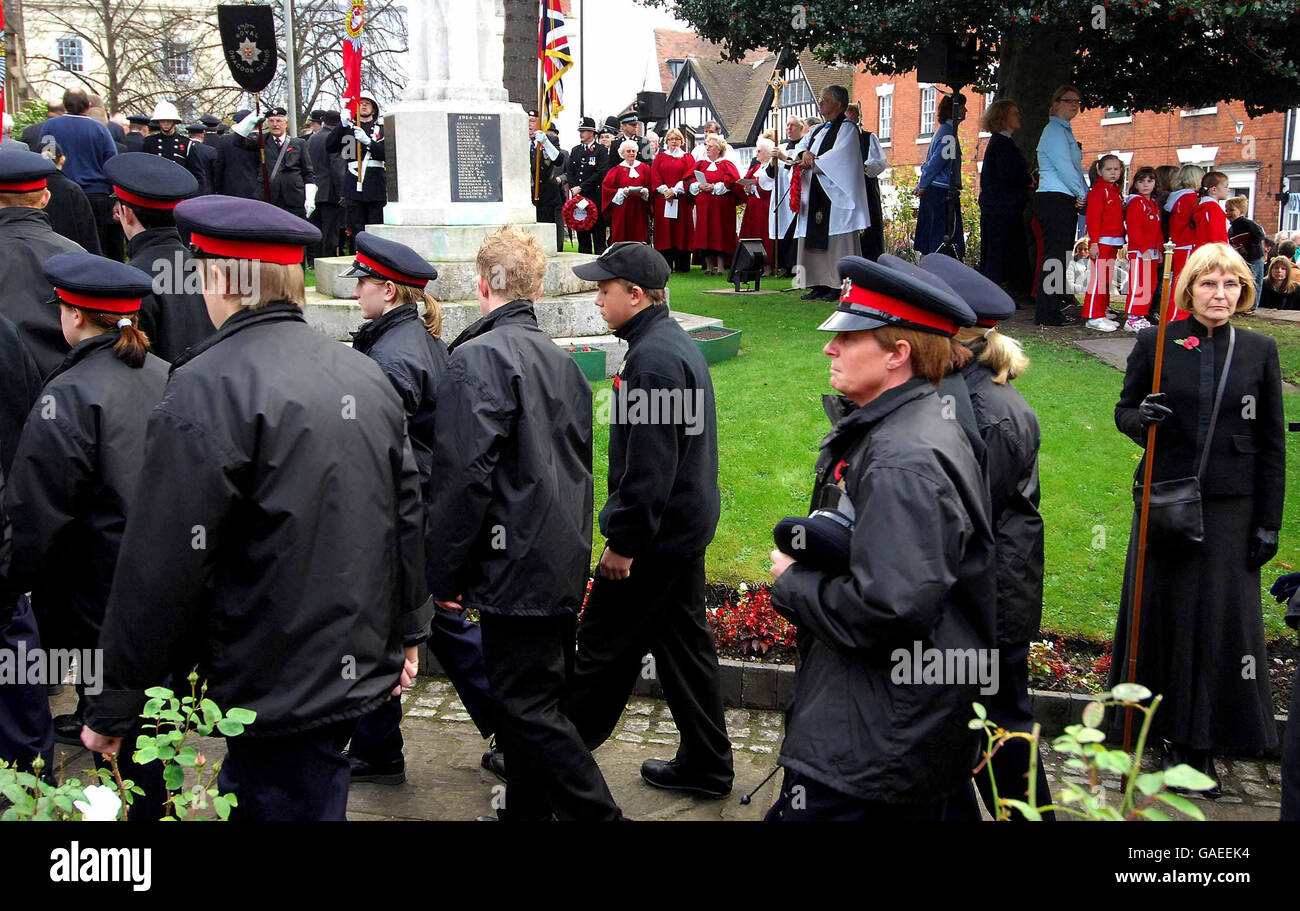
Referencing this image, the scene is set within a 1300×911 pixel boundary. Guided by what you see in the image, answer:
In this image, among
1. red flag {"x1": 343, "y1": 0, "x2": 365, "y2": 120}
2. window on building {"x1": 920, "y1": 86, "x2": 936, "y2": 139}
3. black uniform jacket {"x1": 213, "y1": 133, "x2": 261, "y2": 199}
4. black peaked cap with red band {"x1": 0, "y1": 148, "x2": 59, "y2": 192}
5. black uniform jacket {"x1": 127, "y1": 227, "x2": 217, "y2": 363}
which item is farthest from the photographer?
window on building {"x1": 920, "y1": 86, "x2": 936, "y2": 139}

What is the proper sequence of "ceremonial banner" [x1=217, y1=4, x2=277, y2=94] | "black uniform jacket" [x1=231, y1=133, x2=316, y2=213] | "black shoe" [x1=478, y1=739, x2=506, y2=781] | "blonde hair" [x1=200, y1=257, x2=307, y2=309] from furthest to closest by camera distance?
"black uniform jacket" [x1=231, y1=133, x2=316, y2=213] → "ceremonial banner" [x1=217, y1=4, x2=277, y2=94] → "black shoe" [x1=478, y1=739, x2=506, y2=781] → "blonde hair" [x1=200, y1=257, x2=307, y2=309]

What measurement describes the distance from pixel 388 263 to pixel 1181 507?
3644mm

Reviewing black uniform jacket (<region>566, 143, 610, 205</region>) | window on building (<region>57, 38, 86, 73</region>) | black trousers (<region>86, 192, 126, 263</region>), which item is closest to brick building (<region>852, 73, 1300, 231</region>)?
black uniform jacket (<region>566, 143, 610, 205</region>)

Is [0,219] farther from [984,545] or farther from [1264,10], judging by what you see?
[1264,10]

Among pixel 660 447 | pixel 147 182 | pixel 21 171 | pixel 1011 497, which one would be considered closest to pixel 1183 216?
pixel 1011 497

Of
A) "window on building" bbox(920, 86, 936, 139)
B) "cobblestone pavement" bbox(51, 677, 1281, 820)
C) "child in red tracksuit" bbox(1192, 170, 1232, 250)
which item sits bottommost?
"cobblestone pavement" bbox(51, 677, 1281, 820)

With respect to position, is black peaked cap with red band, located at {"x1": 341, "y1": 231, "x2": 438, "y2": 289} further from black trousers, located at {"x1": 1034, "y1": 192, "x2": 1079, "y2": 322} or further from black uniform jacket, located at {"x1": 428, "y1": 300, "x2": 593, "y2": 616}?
black trousers, located at {"x1": 1034, "y1": 192, "x2": 1079, "y2": 322}

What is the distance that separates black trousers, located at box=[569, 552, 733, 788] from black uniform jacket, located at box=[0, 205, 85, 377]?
10.9 feet

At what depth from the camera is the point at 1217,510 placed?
5.29 metres

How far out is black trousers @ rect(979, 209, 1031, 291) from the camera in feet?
46.8

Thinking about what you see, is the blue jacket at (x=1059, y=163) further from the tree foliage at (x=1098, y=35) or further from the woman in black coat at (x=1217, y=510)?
the woman in black coat at (x=1217, y=510)

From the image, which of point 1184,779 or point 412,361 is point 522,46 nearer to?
point 412,361

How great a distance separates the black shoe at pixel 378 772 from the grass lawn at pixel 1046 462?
237 cm

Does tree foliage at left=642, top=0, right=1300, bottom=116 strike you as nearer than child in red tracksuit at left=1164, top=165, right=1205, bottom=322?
Yes
